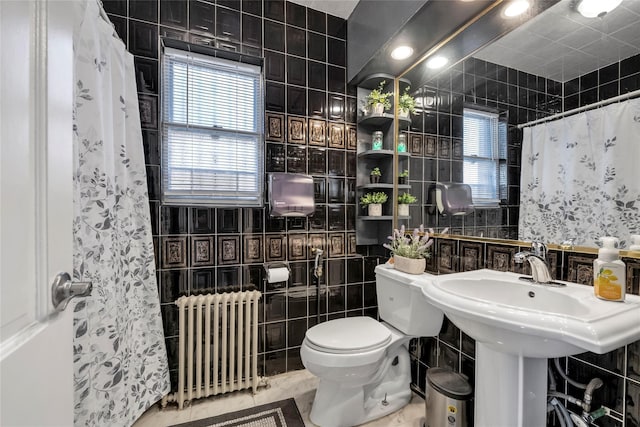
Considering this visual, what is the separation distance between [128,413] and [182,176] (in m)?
1.27

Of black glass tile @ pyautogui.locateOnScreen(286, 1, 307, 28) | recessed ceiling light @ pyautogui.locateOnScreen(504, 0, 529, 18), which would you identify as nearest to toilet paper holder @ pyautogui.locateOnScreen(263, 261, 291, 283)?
black glass tile @ pyautogui.locateOnScreen(286, 1, 307, 28)

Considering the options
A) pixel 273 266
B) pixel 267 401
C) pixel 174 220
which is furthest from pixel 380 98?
pixel 267 401

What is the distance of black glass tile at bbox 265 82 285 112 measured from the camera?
1902 millimetres

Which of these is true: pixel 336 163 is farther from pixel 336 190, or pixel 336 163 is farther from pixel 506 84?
pixel 506 84

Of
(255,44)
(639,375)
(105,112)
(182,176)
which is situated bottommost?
(639,375)

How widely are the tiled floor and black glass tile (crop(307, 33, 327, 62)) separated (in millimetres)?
2259

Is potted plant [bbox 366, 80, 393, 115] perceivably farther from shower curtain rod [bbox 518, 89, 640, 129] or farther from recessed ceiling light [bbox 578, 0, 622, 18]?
recessed ceiling light [bbox 578, 0, 622, 18]

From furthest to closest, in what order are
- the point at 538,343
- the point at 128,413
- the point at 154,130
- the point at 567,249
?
1. the point at 154,130
2. the point at 128,413
3. the point at 567,249
4. the point at 538,343

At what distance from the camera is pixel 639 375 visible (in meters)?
0.93

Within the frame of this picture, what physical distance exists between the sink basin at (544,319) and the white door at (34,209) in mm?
1049

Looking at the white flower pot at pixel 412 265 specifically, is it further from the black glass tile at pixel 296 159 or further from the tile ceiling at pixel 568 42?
the tile ceiling at pixel 568 42

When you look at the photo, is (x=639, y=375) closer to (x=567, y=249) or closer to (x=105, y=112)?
(x=567, y=249)

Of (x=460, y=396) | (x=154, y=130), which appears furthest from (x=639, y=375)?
(x=154, y=130)

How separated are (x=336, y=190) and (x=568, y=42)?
140cm
